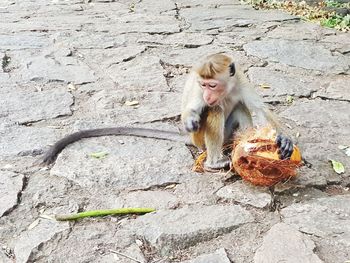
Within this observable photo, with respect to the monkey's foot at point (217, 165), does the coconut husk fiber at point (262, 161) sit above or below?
above

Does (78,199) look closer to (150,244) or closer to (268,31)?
(150,244)

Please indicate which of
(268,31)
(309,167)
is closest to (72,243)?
(309,167)

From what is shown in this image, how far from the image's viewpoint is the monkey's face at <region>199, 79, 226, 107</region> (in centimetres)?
376

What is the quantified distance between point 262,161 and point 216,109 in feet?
1.66

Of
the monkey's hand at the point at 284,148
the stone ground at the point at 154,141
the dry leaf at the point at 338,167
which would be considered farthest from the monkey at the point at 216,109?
the dry leaf at the point at 338,167

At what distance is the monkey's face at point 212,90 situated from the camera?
376 cm

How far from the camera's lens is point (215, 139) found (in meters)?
3.85

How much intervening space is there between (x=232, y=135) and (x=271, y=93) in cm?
124

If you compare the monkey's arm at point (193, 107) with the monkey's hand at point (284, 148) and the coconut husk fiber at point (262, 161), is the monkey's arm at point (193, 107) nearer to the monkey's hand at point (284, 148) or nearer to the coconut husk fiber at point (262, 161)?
the coconut husk fiber at point (262, 161)

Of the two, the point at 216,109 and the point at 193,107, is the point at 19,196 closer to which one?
the point at 193,107

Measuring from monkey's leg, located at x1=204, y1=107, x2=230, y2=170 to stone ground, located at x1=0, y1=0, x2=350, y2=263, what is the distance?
Result: 11cm

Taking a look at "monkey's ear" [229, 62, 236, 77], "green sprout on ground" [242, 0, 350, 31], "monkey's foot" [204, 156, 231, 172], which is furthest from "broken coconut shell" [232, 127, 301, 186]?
"green sprout on ground" [242, 0, 350, 31]

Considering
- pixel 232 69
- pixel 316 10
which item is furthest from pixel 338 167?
pixel 316 10

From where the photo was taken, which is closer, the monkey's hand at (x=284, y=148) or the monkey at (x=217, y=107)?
the monkey's hand at (x=284, y=148)
